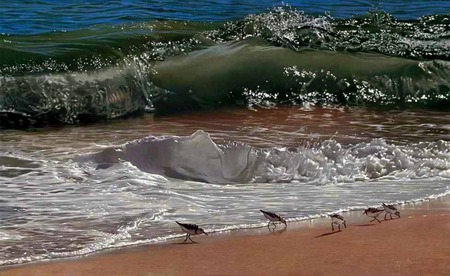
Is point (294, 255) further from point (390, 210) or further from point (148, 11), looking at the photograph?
point (148, 11)

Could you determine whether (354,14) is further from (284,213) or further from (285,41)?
(284,213)

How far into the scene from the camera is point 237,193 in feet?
15.7

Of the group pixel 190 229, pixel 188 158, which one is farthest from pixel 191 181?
pixel 190 229

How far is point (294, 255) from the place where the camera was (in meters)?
3.54

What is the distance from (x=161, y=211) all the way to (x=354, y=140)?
2.23 meters

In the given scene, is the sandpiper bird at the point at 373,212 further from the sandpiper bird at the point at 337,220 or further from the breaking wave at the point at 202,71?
the breaking wave at the point at 202,71

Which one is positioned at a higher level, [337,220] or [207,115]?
[207,115]

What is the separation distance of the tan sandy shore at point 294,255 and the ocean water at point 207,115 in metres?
0.18

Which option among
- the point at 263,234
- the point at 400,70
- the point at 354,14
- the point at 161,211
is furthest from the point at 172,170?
the point at 354,14

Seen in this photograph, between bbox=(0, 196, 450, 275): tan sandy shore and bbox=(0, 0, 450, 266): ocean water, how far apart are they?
7.1 inches

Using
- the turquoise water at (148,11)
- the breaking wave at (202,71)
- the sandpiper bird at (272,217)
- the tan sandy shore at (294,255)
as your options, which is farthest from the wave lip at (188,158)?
the turquoise water at (148,11)

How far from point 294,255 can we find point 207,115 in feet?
14.1

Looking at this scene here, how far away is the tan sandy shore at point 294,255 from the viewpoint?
334 cm

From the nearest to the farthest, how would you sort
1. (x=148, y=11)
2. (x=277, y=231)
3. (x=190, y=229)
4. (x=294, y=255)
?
(x=294, y=255), (x=190, y=229), (x=277, y=231), (x=148, y=11)
